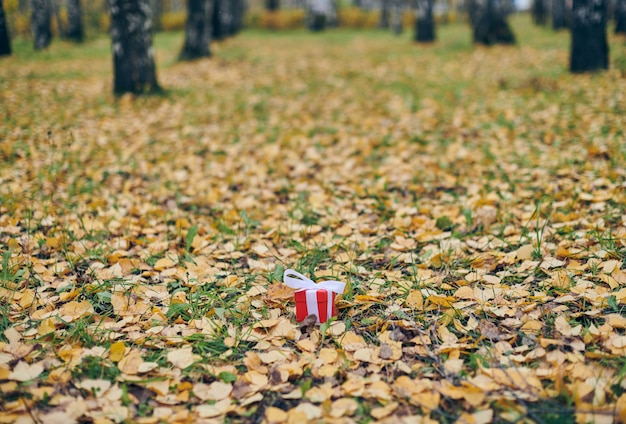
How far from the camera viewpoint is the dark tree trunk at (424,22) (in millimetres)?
12562

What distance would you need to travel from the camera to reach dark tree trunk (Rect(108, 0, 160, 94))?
6777mm

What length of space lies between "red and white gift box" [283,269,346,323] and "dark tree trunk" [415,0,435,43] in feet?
39.0

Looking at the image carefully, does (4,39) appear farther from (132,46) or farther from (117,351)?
(117,351)

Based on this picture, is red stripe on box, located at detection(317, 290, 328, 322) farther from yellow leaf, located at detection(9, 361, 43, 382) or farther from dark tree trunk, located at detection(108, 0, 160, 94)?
dark tree trunk, located at detection(108, 0, 160, 94)

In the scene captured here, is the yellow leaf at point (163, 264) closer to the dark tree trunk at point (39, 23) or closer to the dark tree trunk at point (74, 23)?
the dark tree trunk at point (39, 23)

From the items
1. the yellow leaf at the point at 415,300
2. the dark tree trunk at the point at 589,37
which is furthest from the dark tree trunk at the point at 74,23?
the yellow leaf at the point at 415,300

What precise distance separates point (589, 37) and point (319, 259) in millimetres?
6355

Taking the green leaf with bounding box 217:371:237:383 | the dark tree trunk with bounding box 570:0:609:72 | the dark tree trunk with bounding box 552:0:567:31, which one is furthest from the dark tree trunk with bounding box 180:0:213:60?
the dark tree trunk with bounding box 552:0:567:31

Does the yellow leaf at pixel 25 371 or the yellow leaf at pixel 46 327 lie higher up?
the yellow leaf at pixel 46 327

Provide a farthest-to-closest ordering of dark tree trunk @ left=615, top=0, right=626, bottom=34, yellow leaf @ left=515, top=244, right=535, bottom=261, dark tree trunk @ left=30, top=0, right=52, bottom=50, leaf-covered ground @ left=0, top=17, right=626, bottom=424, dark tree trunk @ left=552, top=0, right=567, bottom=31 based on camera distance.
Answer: dark tree trunk @ left=552, top=0, right=567, bottom=31
dark tree trunk @ left=30, top=0, right=52, bottom=50
dark tree trunk @ left=615, top=0, right=626, bottom=34
yellow leaf @ left=515, top=244, right=535, bottom=261
leaf-covered ground @ left=0, top=17, right=626, bottom=424

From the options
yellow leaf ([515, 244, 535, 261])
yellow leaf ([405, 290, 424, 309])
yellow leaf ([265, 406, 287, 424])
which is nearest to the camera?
yellow leaf ([265, 406, 287, 424])

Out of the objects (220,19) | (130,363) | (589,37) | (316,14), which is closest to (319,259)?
(130,363)

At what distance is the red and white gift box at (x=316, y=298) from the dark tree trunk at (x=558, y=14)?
1452 cm

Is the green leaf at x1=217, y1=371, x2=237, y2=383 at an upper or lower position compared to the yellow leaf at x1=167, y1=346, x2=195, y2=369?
lower
